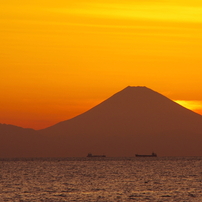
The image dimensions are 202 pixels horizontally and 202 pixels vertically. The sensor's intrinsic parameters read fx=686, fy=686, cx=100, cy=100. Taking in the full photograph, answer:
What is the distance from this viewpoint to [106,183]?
13825cm

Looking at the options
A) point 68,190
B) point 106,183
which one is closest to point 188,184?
point 106,183

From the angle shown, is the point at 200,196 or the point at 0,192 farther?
the point at 0,192

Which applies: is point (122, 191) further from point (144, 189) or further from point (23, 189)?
point (23, 189)

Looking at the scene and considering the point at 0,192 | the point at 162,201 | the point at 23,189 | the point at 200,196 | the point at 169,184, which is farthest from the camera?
the point at 169,184

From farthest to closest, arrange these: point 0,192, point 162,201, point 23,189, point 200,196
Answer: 1. point 23,189
2. point 0,192
3. point 200,196
4. point 162,201

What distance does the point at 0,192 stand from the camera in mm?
116625

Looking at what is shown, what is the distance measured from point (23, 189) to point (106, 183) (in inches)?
815

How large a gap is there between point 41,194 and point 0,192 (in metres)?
8.74

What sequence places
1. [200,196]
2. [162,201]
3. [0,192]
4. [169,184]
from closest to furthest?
[162,201], [200,196], [0,192], [169,184]

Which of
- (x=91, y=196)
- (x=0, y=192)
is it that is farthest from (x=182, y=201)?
(x=0, y=192)

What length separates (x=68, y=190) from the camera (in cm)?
12038

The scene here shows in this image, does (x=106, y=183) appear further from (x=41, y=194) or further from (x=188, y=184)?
(x=41, y=194)

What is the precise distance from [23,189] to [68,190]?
359 inches

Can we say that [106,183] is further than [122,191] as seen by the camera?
Yes
